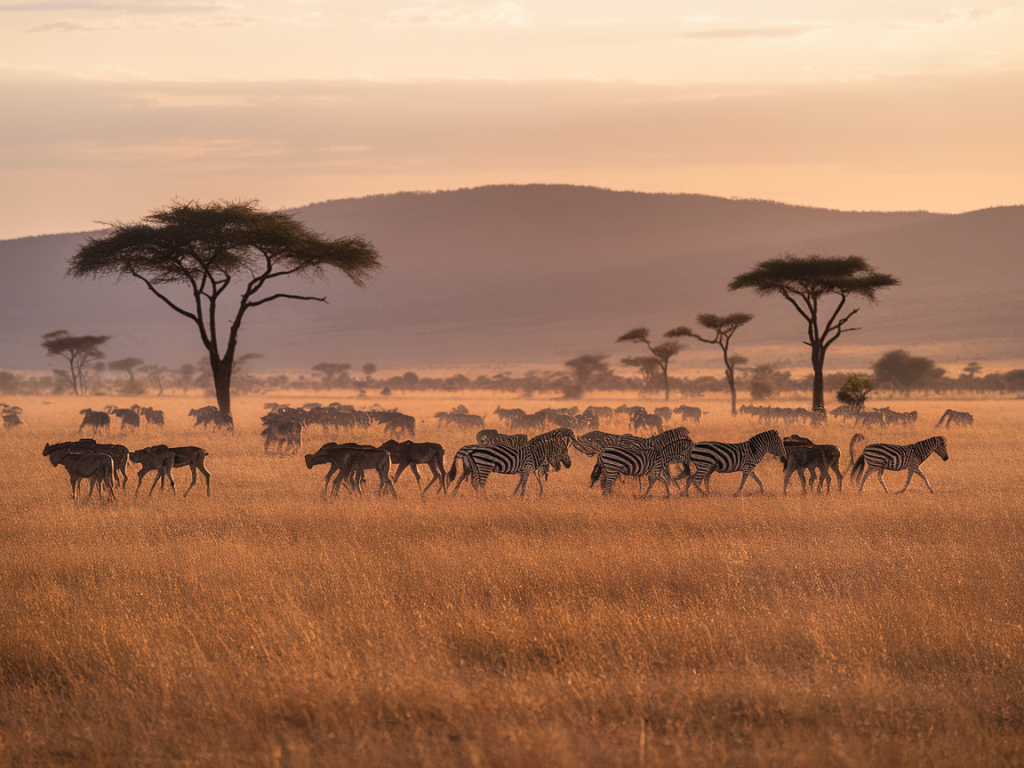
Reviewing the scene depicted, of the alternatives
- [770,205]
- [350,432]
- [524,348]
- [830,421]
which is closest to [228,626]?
[350,432]

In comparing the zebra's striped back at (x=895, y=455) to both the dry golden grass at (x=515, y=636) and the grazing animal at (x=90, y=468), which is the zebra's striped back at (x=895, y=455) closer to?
the dry golden grass at (x=515, y=636)

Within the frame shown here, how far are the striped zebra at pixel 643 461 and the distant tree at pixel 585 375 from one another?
38.7 meters

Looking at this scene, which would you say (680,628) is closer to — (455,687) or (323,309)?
(455,687)

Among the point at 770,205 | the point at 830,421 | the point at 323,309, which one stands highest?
the point at 770,205

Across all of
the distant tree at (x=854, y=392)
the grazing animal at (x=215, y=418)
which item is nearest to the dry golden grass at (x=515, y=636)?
the grazing animal at (x=215, y=418)

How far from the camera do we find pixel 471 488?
15.9 meters

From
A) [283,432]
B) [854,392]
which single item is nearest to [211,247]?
[283,432]

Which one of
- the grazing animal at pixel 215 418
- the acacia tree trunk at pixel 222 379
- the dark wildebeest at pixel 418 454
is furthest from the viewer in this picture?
the acacia tree trunk at pixel 222 379

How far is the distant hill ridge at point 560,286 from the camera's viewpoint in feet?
362

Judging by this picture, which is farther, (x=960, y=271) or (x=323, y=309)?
(x=323, y=309)

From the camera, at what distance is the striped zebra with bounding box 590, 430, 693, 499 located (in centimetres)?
1455

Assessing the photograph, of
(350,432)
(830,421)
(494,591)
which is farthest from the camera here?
(830,421)

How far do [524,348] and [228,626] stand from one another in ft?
362

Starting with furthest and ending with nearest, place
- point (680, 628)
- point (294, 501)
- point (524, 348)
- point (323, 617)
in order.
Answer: point (524, 348), point (294, 501), point (323, 617), point (680, 628)
